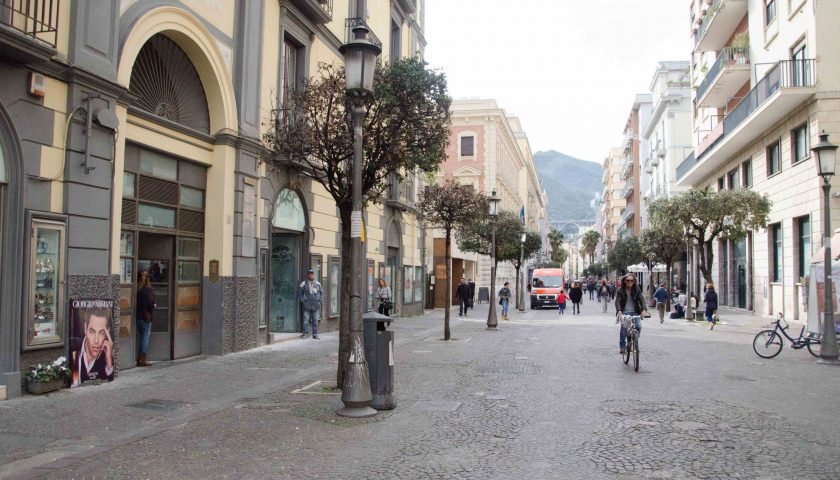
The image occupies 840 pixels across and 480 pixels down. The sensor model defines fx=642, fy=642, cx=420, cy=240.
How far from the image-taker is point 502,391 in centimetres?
957

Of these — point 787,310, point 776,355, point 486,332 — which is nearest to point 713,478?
point 776,355

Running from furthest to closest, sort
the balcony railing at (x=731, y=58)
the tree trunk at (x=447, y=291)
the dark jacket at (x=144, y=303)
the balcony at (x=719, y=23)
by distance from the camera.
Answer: the balcony at (x=719, y=23)
the balcony railing at (x=731, y=58)
the tree trunk at (x=447, y=291)
the dark jacket at (x=144, y=303)

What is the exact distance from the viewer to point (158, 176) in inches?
467

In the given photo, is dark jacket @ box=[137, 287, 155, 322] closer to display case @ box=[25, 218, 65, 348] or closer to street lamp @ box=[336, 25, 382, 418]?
display case @ box=[25, 218, 65, 348]

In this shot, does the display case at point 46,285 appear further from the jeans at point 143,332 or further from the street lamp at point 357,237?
the street lamp at point 357,237

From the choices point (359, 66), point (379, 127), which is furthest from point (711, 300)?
point (359, 66)

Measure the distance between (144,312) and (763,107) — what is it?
22.9 m

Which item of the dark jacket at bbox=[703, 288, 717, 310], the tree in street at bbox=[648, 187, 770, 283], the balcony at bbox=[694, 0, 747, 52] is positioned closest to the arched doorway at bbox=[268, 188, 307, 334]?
the dark jacket at bbox=[703, 288, 717, 310]

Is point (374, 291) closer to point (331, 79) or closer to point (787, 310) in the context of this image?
point (331, 79)

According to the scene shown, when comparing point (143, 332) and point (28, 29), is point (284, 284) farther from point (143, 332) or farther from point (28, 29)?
point (28, 29)

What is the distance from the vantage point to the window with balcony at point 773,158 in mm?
26025

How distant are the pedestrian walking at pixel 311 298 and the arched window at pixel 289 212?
1324 millimetres

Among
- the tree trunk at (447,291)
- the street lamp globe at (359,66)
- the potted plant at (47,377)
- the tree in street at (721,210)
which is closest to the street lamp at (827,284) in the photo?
the tree trunk at (447,291)

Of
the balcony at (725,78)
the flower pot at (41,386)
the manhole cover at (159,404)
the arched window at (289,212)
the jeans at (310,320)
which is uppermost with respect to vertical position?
the balcony at (725,78)
